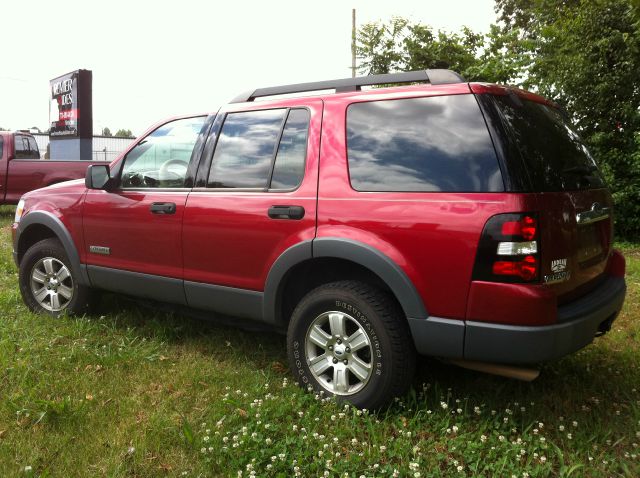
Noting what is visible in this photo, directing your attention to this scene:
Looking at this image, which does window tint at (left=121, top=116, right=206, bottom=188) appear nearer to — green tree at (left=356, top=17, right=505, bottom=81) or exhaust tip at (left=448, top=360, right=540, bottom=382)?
exhaust tip at (left=448, top=360, right=540, bottom=382)

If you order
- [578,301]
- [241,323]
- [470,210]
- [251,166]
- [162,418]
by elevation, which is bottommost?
[162,418]

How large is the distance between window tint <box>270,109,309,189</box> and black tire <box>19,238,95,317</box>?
2.09 m

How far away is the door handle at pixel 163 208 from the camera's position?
3.65 metres

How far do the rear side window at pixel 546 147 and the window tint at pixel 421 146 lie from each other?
16 centimetres

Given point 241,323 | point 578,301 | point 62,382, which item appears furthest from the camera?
point 241,323

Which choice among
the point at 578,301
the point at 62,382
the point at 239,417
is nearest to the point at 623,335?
the point at 578,301

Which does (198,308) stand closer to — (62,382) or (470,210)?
(62,382)

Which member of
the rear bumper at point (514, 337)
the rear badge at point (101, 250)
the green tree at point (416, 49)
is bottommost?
the rear bumper at point (514, 337)

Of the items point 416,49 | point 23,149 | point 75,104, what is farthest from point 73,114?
point 416,49

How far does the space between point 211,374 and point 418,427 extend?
1378 millimetres

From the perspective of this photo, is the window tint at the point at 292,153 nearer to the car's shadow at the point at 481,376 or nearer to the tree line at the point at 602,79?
the car's shadow at the point at 481,376

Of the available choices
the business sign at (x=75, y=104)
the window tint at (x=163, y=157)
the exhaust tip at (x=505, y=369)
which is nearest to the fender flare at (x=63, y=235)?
the window tint at (x=163, y=157)

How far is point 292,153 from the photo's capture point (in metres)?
3.25

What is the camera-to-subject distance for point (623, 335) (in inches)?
161
